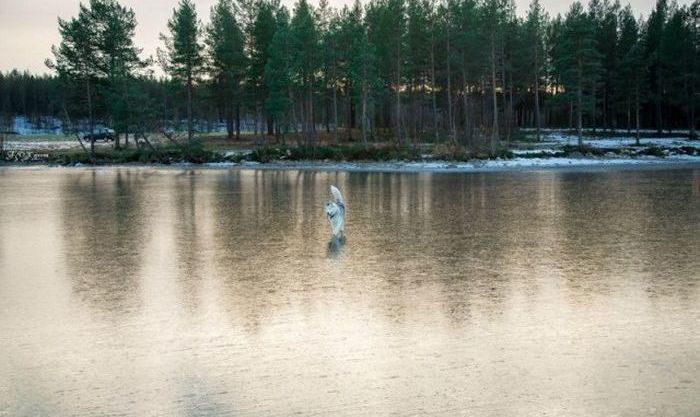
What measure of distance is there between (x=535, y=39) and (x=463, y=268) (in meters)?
70.6

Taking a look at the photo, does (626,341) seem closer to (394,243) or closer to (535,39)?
(394,243)

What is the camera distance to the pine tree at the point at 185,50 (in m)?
58.5

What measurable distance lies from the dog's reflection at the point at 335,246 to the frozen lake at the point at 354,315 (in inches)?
4.4

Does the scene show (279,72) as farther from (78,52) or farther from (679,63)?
(679,63)

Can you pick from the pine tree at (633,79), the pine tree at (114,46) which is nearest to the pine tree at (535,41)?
the pine tree at (633,79)

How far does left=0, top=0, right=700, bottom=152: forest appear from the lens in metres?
55.7

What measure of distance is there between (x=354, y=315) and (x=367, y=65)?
161ft

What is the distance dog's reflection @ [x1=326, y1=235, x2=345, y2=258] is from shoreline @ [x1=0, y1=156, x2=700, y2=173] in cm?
2331

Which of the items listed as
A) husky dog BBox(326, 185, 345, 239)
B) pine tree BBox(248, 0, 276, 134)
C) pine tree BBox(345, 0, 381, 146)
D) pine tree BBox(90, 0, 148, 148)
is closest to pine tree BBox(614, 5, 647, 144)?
pine tree BBox(345, 0, 381, 146)

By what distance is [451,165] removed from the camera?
1563 inches

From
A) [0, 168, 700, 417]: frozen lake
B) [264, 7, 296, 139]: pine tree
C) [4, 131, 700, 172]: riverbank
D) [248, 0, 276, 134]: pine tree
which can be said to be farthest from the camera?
[248, 0, 276, 134]: pine tree

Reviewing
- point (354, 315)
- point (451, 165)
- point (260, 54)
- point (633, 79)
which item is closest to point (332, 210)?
point (354, 315)

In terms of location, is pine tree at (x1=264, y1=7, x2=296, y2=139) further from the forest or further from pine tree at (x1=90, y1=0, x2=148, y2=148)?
pine tree at (x1=90, y1=0, x2=148, y2=148)

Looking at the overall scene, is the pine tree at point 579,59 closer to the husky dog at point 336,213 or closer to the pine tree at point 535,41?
the pine tree at point 535,41
